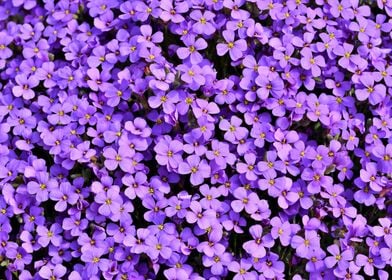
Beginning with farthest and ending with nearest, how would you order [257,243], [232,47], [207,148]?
[232,47] → [207,148] → [257,243]

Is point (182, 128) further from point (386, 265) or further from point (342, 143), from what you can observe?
point (386, 265)

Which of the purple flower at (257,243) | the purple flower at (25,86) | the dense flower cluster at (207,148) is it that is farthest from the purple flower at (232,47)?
the purple flower at (25,86)

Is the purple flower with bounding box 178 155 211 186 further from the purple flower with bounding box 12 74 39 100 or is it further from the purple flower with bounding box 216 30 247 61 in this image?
the purple flower with bounding box 12 74 39 100

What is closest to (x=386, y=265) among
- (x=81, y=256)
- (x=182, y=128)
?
(x=182, y=128)

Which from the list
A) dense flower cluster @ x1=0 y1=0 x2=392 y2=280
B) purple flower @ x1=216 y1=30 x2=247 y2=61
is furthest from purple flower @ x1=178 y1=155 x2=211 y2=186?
purple flower @ x1=216 y1=30 x2=247 y2=61

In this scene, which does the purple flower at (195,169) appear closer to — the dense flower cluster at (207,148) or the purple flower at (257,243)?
the dense flower cluster at (207,148)

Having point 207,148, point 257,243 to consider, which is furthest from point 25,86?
point 257,243

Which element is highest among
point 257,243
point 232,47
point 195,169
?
point 232,47

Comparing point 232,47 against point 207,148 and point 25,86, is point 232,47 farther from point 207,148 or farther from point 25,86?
point 25,86

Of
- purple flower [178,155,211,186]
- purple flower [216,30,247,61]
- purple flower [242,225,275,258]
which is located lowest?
purple flower [242,225,275,258]
